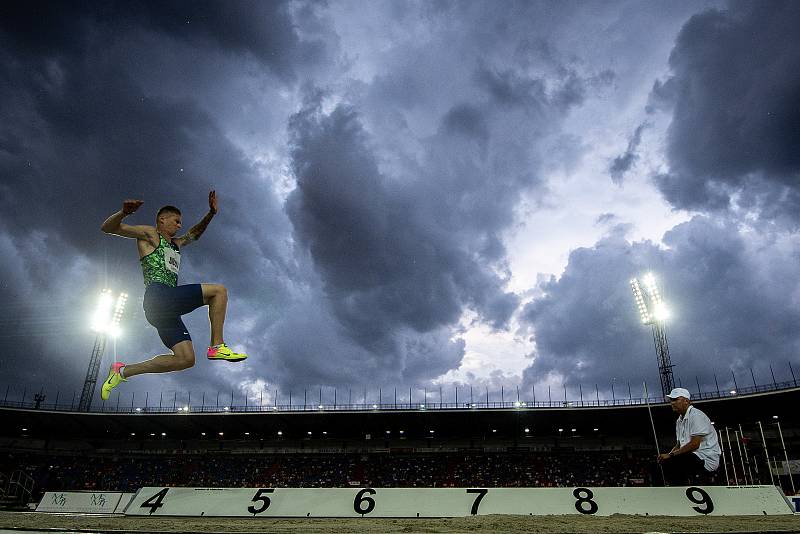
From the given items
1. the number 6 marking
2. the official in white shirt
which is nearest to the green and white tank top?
the number 6 marking

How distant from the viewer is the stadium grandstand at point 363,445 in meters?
40.4

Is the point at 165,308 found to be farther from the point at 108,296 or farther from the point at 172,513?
the point at 108,296

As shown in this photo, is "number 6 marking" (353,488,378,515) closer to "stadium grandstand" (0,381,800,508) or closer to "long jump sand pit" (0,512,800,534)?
"long jump sand pit" (0,512,800,534)

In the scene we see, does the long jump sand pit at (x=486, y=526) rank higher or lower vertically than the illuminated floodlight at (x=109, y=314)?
lower

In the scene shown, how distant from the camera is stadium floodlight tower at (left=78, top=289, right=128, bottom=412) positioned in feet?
140

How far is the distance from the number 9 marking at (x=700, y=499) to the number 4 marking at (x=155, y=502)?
34.7ft

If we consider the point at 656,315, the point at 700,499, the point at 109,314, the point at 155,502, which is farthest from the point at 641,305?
the point at 109,314

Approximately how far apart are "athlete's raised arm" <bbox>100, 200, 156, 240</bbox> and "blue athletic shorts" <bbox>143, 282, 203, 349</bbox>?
→ 62 centimetres

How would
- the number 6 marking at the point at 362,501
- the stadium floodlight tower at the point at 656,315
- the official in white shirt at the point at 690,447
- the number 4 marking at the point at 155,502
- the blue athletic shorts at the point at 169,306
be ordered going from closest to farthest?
the blue athletic shorts at the point at 169,306 < the official in white shirt at the point at 690,447 < the number 6 marking at the point at 362,501 < the number 4 marking at the point at 155,502 < the stadium floodlight tower at the point at 656,315

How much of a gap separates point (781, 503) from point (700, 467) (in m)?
1.99

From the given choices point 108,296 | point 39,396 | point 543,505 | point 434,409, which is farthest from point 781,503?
point 39,396

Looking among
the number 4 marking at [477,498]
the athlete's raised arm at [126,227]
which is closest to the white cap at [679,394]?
the number 4 marking at [477,498]

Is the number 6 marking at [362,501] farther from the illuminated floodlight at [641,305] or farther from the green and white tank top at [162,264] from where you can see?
the illuminated floodlight at [641,305]

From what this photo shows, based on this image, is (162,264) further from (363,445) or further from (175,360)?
(363,445)
